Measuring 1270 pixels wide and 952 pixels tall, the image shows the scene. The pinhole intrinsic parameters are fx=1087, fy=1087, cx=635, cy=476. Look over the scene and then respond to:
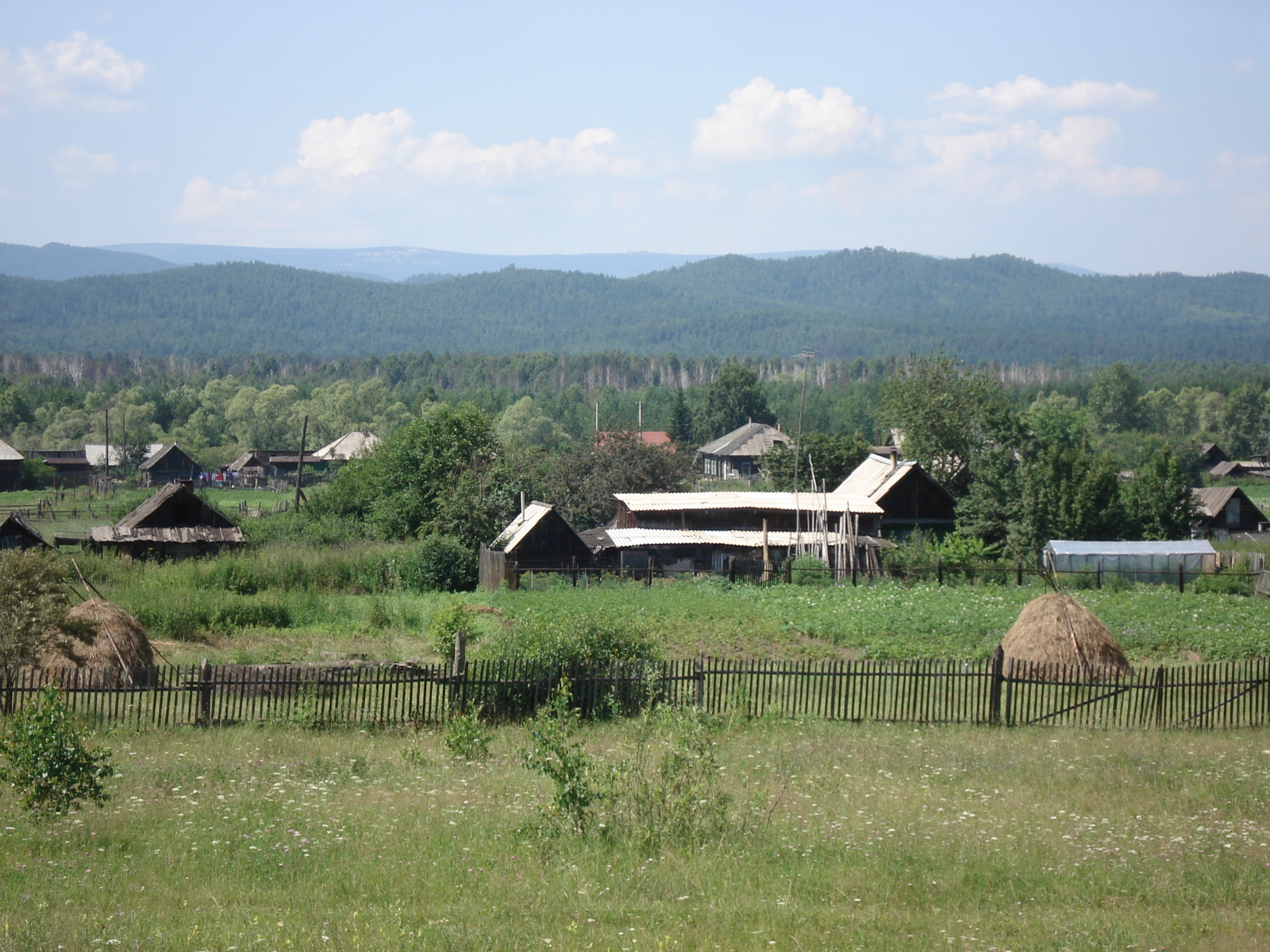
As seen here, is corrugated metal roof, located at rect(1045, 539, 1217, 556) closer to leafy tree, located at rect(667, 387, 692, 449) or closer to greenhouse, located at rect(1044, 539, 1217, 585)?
greenhouse, located at rect(1044, 539, 1217, 585)

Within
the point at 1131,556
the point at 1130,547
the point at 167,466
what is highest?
the point at 1130,547

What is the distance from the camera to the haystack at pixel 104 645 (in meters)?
17.5

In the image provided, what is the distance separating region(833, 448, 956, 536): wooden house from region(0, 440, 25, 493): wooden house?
61.0 metres

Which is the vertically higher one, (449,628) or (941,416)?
(941,416)

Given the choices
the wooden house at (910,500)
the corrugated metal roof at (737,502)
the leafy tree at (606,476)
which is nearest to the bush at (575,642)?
the corrugated metal roof at (737,502)

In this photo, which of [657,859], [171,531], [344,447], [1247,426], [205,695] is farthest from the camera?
[1247,426]

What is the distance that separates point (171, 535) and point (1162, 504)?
3745 centimetres

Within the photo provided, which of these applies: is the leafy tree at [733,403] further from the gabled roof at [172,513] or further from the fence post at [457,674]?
the fence post at [457,674]

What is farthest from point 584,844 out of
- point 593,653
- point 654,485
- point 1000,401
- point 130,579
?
point 1000,401

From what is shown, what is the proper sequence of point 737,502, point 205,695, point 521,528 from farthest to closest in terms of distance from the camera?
1. point 737,502
2. point 521,528
3. point 205,695

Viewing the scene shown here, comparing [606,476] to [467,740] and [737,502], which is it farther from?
[467,740]

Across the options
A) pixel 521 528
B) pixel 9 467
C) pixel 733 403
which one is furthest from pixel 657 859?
pixel 733 403

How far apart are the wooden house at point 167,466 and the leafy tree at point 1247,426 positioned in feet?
356

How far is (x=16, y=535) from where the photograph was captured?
1225 inches
